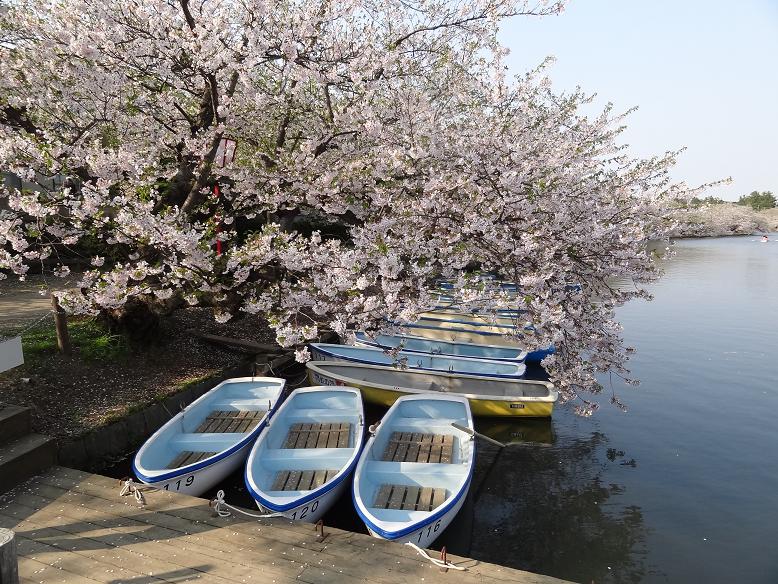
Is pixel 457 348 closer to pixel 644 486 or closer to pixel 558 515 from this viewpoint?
pixel 644 486

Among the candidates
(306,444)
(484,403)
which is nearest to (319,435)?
(306,444)

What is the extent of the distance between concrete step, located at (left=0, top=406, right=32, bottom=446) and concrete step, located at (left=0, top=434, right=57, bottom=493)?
0.23 feet

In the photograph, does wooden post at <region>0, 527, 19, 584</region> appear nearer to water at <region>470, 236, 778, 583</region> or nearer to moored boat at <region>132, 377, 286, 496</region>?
moored boat at <region>132, 377, 286, 496</region>

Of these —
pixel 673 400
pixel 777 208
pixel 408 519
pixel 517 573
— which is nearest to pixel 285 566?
pixel 408 519

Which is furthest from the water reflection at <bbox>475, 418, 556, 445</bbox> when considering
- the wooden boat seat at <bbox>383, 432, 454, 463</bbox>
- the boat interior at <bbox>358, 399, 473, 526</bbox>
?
the wooden boat seat at <bbox>383, 432, 454, 463</bbox>

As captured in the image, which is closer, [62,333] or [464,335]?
[62,333]

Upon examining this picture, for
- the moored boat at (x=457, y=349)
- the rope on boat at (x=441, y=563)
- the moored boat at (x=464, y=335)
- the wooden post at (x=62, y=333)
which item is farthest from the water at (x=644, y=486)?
the moored boat at (x=464, y=335)

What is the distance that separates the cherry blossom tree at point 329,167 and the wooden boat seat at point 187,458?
7.40ft

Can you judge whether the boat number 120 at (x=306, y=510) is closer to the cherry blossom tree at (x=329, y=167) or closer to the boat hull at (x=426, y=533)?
the boat hull at (x=426, y=533)

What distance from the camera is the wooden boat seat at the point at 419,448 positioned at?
26.1ft

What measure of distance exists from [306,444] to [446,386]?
4360mm

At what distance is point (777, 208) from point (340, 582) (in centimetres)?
12730

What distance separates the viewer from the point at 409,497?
696 centimetres

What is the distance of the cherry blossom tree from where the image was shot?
764 centimetres
